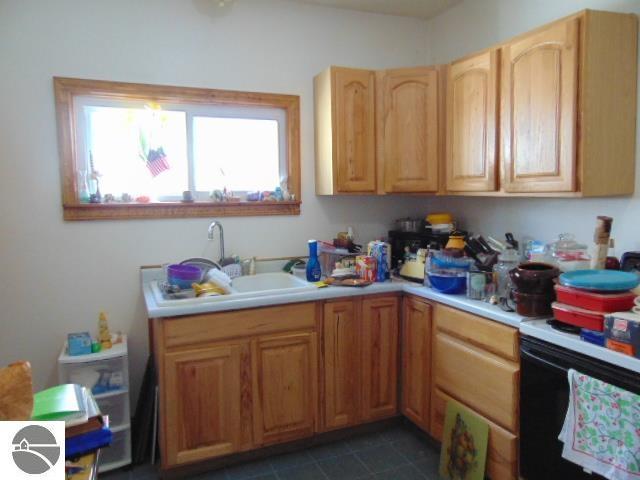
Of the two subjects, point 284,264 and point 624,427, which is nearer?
point 624,427

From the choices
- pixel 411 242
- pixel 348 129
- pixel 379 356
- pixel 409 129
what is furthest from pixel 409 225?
pixel 379 356

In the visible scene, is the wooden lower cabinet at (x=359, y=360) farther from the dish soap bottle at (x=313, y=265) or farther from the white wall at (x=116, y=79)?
the white wall at (x=116, y=79)

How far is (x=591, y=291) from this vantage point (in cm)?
166

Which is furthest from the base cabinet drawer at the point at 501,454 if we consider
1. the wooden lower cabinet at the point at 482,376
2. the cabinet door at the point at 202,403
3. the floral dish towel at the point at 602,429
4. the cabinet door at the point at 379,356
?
the cabinet door at the point at 202,403

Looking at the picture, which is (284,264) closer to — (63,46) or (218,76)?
(218,76)

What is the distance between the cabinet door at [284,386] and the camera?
236 cm

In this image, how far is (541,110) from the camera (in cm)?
205

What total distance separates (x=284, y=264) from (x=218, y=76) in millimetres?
1172

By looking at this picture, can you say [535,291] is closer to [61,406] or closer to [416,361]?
[416,361]

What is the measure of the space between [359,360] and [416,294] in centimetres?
47

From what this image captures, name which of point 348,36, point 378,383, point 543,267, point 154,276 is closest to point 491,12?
point 348,36

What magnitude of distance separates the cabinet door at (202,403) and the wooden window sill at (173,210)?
0.86 metres

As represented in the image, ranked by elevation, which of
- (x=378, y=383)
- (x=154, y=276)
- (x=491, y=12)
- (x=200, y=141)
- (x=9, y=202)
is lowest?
(x=378, y=383)

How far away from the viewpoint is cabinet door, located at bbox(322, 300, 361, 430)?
2.49 m
